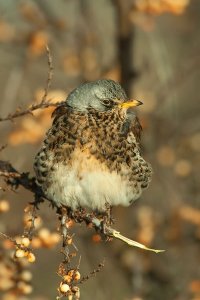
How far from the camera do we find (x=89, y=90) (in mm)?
4129

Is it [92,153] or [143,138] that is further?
[143,138]

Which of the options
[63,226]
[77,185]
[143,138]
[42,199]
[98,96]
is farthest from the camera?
[143,138]

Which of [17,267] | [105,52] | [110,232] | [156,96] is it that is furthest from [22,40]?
[110,232]

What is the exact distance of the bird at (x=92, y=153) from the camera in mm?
4020

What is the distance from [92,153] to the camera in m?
4.07

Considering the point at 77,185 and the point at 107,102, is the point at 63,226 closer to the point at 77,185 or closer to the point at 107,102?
the point at 77,185

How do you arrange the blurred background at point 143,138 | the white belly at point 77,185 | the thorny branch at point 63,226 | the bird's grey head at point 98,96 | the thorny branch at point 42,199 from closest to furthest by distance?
the thorny branch at point 63,226 < the thorny branch at point 42,199 < the white belly at point 77,185 < the bird's grey head at point 98,96 < the blurred background at point 143,138

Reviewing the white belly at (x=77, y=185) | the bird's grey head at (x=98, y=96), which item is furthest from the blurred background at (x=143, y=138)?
the bird's grey head at (x=98, y=96)

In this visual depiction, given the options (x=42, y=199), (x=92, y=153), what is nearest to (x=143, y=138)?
(x=92, y=153)

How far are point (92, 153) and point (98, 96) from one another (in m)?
0.36

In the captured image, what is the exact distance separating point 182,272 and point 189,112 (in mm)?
3078

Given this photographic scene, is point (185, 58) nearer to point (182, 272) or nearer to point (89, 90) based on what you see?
point (182, 272)

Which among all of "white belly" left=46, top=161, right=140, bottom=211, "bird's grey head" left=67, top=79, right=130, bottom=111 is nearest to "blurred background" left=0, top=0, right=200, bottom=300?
"white belly" left=46, top=161, right=140, bottom=211

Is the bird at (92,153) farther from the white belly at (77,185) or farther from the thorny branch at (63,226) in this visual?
the thorny branch at (63,226)
